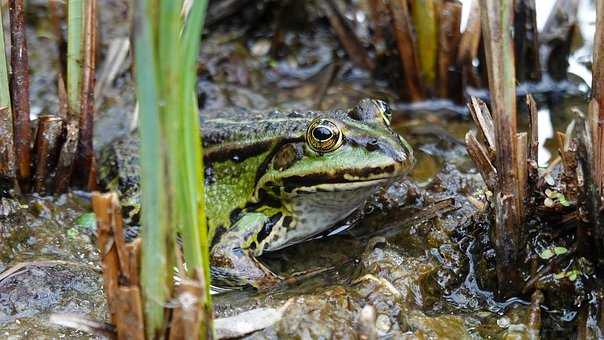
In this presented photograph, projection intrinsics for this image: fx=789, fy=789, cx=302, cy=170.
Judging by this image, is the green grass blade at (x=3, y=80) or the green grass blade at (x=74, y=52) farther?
the green grass blade at (x=74, y=52)

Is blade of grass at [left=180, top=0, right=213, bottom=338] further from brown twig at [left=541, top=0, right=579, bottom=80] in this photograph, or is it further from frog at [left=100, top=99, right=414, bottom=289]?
brown twig at [left=541, top=0, right=579, bottom=80]

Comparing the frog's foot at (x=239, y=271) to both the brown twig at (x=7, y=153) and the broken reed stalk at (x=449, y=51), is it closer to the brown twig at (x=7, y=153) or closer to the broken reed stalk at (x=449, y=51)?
the brown twig at (x=7, y=153)

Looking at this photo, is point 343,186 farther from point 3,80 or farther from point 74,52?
point 3,80

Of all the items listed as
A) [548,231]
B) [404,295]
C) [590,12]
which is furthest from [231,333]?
[590,12]

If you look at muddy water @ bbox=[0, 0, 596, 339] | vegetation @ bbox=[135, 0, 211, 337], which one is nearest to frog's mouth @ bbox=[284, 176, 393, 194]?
muddy water @ bbox=[0, 0, 596, 339]

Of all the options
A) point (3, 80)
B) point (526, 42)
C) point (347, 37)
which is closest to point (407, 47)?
point (347, 37)

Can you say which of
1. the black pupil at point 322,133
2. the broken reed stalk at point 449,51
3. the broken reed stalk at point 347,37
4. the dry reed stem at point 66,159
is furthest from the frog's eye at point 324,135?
the broken reed stalk at point 347,37
